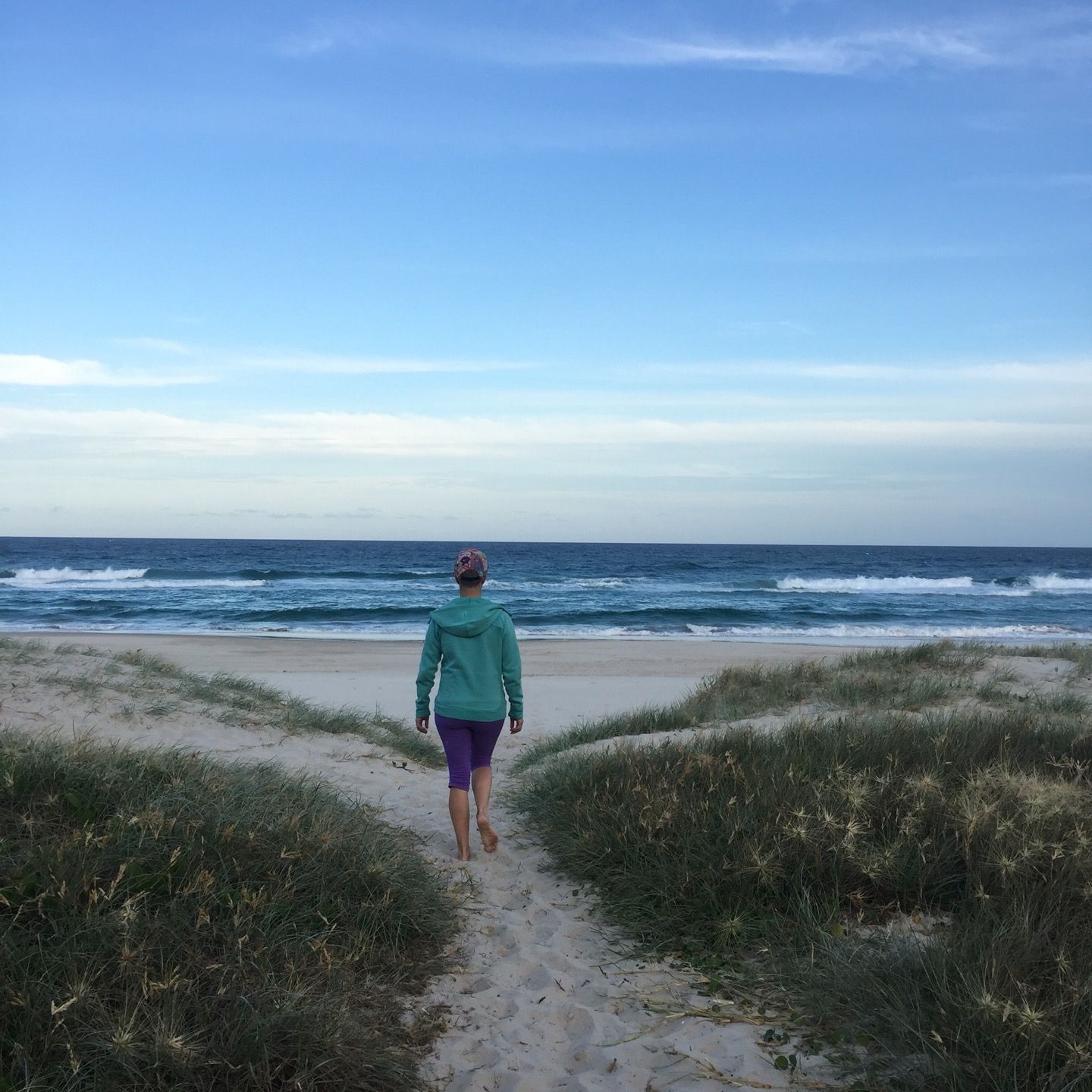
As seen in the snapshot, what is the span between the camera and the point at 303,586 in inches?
1711

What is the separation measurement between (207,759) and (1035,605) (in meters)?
40.8

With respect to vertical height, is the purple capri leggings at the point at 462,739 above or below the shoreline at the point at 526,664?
above

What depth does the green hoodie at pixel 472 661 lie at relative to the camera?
17.6 feet

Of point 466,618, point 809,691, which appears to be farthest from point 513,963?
point 809,691

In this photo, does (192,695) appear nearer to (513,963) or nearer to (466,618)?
(466,618)

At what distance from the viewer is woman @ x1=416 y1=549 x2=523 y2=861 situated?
536cm

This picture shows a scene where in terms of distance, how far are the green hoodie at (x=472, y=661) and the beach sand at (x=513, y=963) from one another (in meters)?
0.96

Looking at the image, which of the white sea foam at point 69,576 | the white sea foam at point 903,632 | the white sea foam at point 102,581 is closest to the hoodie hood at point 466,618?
the white sea foam at point 903,632

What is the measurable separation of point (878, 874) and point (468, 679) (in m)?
2.52

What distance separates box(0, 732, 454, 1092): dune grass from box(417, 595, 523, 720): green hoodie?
0.97 meters

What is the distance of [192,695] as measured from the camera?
914cm

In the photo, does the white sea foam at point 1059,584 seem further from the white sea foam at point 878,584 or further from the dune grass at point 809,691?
the dune grass at point 809,691

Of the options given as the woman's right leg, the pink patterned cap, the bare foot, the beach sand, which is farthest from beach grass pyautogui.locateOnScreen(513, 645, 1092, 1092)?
the pink patterned cap

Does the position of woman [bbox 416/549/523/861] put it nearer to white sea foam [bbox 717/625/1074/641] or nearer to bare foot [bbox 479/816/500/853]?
bare foot [bbox 479/816/500/853]
